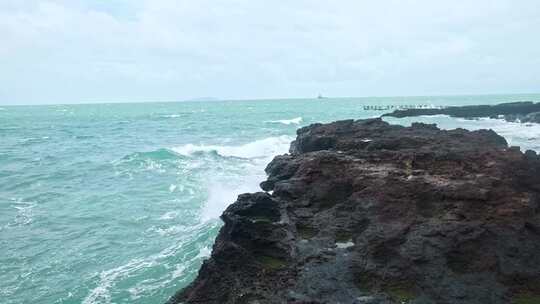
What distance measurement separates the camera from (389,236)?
36.7 feet

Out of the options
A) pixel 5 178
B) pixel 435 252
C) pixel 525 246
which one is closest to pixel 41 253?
pixel 435 252

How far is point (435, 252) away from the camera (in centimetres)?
1059

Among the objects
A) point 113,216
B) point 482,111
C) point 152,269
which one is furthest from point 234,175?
point 482,111

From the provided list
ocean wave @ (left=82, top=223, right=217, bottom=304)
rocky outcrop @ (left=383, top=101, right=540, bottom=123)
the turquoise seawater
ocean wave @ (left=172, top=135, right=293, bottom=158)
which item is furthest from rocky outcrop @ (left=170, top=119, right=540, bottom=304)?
rocky outcrop @ (left=383, top=101, right=540, bottom=123)

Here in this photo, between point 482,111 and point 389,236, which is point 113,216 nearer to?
point 389,236

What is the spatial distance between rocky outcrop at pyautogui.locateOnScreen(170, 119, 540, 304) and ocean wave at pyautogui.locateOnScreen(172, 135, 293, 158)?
88.7ft

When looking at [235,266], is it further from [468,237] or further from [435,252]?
[468,237]

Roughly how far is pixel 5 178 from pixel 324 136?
20.8 metres

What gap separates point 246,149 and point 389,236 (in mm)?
33909

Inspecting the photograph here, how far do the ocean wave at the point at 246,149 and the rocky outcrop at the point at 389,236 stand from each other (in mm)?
27023

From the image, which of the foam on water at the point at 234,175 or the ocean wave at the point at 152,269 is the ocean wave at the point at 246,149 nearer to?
the foam on water at the point at 234,175

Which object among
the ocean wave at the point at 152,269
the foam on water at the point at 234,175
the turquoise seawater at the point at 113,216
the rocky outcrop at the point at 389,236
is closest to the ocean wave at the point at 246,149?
the foam on water at the point at 234,175

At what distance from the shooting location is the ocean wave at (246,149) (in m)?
42.3

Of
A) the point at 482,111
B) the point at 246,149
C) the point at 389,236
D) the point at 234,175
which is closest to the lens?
the point at 389,236
